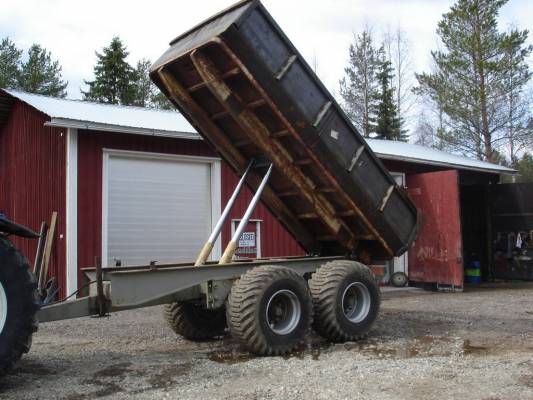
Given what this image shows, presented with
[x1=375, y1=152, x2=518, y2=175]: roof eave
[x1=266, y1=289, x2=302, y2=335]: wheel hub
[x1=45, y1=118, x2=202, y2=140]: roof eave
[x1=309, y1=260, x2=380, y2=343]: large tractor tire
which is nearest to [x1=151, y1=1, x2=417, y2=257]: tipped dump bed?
[x1=309, y1=260, x2=380, y2=343]: large tractor tire

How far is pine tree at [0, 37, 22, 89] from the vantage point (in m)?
41.7

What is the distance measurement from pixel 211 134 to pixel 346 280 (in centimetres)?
255

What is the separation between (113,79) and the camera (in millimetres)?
39781

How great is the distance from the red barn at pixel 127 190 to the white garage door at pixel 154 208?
2 cm

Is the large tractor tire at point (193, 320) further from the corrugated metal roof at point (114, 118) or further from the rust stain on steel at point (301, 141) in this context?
the corrugated metal roof at point (114, 118)

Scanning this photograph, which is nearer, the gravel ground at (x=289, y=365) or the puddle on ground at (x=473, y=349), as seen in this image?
the gravel ground at (x=289, y=365)

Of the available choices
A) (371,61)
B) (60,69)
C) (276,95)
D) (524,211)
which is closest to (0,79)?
(60,69)

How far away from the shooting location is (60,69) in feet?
146

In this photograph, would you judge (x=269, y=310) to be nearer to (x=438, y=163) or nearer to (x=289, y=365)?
(x=289, y=365)

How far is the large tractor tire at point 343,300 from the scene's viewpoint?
691 centimetres

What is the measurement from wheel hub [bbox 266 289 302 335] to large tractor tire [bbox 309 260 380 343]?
1.52 ft

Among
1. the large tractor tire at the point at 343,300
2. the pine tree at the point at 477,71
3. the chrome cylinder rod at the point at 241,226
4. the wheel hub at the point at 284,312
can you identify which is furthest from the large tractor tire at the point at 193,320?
the pine tree at the point at 477,71

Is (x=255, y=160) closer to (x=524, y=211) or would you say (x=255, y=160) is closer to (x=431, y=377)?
(x=431, y=377)

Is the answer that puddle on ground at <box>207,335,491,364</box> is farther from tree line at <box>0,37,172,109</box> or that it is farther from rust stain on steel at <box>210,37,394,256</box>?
tree line at <box>0,37,172,109</box>
